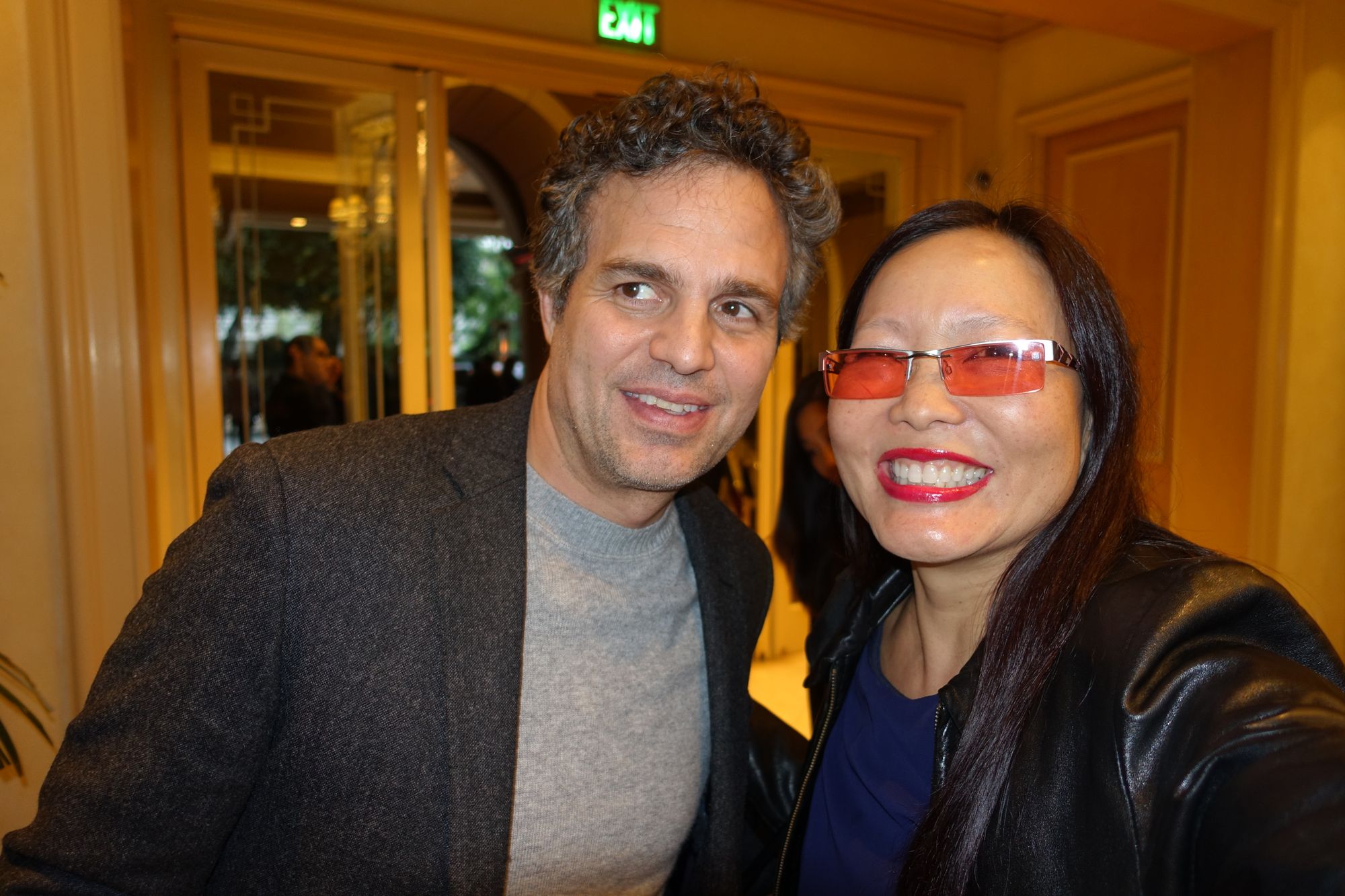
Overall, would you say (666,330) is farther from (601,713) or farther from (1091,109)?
(1091,109)

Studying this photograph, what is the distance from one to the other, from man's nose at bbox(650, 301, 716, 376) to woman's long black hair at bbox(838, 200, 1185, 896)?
1.00 ft

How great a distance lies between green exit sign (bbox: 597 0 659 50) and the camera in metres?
3.84

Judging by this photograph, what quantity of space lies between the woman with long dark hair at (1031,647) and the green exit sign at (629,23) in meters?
2.99

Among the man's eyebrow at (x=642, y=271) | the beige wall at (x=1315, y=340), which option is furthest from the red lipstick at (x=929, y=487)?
the beige wall at (x=1315, y=340)

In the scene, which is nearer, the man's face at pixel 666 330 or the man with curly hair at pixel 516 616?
the man with curly hair at pixel 516 616

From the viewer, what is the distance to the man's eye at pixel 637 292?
1.34 m

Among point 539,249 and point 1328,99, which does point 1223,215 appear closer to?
point 1328,99

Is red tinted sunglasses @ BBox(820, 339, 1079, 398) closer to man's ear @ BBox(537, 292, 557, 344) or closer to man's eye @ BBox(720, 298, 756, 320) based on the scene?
man's eye @ BBox(720, 298, 756, 320)

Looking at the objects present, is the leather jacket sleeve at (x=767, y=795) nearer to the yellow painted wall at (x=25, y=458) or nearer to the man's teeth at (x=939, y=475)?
the man's teeth at (x=939, y=475)

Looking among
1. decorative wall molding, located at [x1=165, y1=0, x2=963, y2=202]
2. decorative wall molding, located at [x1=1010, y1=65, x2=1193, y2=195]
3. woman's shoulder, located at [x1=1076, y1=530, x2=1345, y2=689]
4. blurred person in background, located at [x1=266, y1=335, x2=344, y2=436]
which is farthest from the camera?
decorative wall molding, located at [x1=1010, y1=65, x2=1193, y2=195]

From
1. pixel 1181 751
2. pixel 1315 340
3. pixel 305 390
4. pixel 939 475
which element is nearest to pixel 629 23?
pixel 305 390

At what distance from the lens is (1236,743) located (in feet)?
2.65

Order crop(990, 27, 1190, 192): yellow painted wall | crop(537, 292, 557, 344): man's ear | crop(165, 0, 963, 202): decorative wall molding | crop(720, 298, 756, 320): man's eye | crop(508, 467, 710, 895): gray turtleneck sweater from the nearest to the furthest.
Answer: crop(508, 467, 710, 895): gray turtleneck sweater, crop(720, 298, 756, 320): man's eye, crop(537, 292, 557, 344): man's ear, crop(165, 0, 963, 202): decorative wall molding, crop(990, 27, 1190, 192): yellow painted wall

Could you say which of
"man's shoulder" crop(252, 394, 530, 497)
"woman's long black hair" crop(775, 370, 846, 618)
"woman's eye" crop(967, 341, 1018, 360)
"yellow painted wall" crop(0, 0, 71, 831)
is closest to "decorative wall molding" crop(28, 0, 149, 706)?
"yellow painted wall" crop(0, 0, 71, 831)
